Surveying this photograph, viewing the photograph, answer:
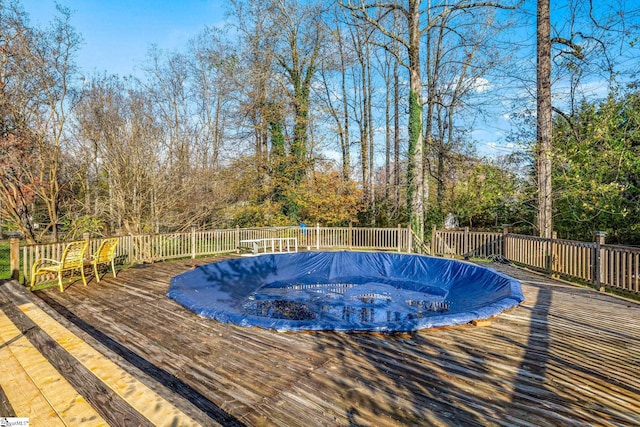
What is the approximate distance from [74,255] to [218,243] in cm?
473

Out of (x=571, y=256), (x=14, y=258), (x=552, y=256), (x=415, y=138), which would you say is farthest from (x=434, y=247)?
(x=14, y=258)

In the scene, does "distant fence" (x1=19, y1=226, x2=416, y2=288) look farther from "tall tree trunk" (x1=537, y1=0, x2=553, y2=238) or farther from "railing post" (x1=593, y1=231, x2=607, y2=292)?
"railing post" (x1=593, y1=231, x2=607, y2=292)

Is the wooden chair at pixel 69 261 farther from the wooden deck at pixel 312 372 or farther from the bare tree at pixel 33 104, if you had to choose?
the bare tree at pixel 33 104

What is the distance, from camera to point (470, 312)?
3850 mm

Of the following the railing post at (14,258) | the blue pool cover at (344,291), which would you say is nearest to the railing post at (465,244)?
the blue pool cover at (344,291)

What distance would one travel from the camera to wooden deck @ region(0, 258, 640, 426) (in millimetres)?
1987

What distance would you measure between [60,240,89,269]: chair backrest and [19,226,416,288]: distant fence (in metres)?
0.75

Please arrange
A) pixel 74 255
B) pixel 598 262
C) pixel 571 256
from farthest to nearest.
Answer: pixel 571 256 < pixel 598 262 < pixel 74 255

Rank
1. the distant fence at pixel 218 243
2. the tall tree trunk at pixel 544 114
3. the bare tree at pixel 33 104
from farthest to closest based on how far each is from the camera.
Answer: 1. the bare tree at pixel 33 104
2. the tall tree trunk at pixel 544 114
3. the distant fence at pixel 218 243

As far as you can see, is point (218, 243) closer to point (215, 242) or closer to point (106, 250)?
point (215, 242)

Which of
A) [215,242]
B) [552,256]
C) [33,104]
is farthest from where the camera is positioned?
[215,242]

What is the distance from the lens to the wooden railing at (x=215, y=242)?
21.8ft

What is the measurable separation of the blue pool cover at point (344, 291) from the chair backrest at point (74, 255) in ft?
5.34

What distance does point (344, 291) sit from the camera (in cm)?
815
